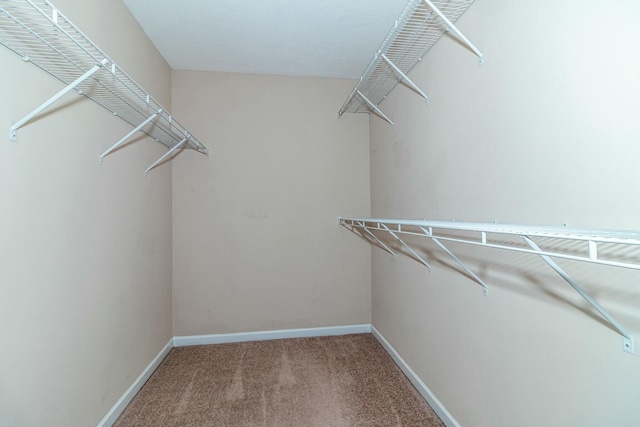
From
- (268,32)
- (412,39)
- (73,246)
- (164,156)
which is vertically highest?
(268,32)

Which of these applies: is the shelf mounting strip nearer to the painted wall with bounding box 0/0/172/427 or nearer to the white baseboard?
the white baseboard

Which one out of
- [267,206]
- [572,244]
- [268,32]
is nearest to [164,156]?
[267,206]

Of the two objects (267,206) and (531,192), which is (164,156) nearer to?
(267,206)

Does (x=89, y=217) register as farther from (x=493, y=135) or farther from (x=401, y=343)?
(x=401, y=343)

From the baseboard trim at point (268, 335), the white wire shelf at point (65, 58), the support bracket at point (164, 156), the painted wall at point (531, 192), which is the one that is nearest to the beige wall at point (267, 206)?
the baseboard trim at point (268, 335)

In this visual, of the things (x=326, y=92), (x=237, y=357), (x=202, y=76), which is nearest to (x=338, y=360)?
(x=237, y=357)

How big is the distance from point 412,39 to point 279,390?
2.24m

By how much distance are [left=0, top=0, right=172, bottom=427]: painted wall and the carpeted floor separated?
279 mm

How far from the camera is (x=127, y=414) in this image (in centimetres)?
177

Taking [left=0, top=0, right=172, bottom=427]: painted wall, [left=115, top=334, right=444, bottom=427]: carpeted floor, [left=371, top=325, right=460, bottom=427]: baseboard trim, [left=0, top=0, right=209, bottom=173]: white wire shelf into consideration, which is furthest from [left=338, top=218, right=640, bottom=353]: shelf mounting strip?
[left=0, top=0, right=172, bottom=427]: painted wall

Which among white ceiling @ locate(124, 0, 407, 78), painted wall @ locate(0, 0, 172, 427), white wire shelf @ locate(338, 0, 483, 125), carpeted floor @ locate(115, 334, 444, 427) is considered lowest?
carpeted floor @ locate(115, 334, 444, 427)

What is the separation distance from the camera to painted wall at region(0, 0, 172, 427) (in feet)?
3.45

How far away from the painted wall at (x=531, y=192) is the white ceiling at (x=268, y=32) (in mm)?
577

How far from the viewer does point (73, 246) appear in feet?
4.45
